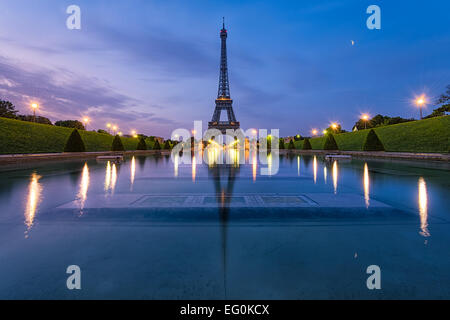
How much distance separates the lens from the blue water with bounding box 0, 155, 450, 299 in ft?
7.54

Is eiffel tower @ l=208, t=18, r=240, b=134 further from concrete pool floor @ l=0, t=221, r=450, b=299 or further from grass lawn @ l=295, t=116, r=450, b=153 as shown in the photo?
concrete pool floor @ l=0, t=221, r=450, b=299

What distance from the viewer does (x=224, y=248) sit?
125 inches

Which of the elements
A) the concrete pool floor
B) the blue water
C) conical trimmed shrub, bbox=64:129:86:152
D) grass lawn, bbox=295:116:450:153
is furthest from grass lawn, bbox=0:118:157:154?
grass lawn, bbox=295:116:450:153

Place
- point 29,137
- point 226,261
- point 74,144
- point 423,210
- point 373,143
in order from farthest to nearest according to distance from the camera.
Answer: point 373,143, point 74,144, point 29,137, point 423,210, point 226,261

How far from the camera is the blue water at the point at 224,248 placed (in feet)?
7.54

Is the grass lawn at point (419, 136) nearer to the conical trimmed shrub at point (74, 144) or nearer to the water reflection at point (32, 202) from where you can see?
the water reflection at point (32, 202)

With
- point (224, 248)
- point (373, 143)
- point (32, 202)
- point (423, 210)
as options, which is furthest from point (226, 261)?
point (373, 143)

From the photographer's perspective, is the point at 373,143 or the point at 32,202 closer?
the point at 32,202

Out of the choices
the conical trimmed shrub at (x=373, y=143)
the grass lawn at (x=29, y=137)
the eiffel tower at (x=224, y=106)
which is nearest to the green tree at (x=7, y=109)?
the grass lawn at (x=29, y=137)

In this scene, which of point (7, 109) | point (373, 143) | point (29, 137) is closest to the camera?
point (29, 137)

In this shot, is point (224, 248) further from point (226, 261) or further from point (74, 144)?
point (74, 144)

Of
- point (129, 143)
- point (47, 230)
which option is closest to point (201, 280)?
point (47, 230)
